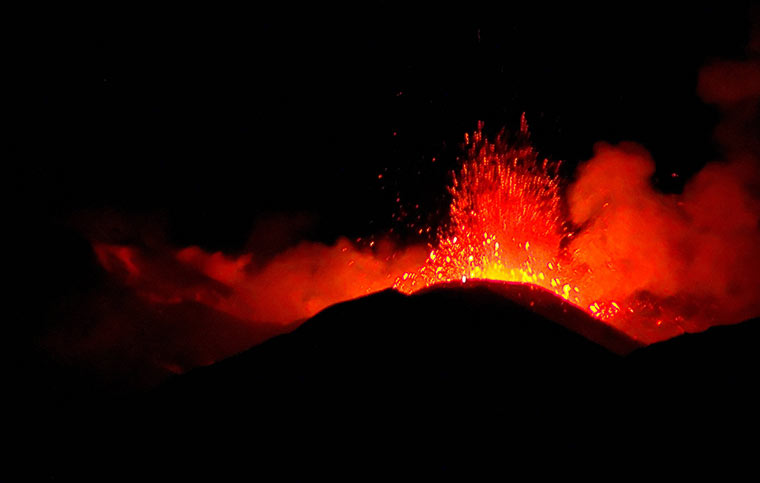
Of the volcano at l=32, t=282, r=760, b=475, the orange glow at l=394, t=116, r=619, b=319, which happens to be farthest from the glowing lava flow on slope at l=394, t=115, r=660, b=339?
the volcano at l=32, t=282, r=760, b=475

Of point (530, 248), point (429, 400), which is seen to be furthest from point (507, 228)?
point (429, 400)

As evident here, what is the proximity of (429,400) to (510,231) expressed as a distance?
4555mm

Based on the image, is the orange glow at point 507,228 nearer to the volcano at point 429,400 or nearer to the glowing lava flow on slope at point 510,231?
the glowing lava flow on slope at point 510,231

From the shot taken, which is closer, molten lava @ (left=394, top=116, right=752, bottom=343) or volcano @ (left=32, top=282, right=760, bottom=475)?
volcano @ (left=32, top=282, right=760, bottom=475)

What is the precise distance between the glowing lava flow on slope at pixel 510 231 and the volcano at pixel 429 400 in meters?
3.06

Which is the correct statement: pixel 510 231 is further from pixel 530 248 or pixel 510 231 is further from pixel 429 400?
pixel 429 400

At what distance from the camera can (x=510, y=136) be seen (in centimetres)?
820

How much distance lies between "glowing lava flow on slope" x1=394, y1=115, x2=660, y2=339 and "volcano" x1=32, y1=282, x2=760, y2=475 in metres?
3.06

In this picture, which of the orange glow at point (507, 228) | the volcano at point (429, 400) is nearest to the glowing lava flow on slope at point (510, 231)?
the orange glow at point (507, 228)

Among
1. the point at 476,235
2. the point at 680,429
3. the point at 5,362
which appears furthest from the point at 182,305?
the point at 680,429

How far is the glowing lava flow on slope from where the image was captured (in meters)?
7.14

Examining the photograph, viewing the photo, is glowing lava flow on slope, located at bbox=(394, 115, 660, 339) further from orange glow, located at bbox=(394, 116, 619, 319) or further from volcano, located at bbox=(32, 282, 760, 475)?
volcano, located at bbox=(32, 282, 760, 475)

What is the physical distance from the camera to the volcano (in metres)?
2.80

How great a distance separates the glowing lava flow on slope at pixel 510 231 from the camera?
7.14 m
